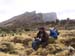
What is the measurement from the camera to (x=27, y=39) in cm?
2945

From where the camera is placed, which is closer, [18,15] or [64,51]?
[64,51]

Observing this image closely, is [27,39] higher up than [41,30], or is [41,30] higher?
[41,30]

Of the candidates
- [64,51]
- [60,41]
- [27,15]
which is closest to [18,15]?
[27,15]

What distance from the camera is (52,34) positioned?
73.2 ft

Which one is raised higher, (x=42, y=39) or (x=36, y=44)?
(x=42, y=39)

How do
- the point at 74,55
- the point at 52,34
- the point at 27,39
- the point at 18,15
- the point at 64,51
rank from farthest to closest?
the point at 18,15
the point at 27,39
the point at 52,34
the point at 64,51
the point at 74,55

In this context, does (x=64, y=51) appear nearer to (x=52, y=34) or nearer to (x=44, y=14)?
(x=52, y=34)

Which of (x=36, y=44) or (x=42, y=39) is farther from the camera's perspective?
(x=36, y=44)

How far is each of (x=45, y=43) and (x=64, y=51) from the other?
2.05m

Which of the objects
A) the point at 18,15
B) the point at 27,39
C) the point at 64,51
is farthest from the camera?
the point at 18,15

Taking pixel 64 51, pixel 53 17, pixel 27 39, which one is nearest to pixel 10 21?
pixel 53 17

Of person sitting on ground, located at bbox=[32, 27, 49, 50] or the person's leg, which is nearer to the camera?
person sitting on ground, located at bbox=[32, 27, 49, 50]

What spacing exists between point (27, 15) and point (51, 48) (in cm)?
5795

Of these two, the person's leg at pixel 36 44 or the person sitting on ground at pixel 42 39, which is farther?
the person's leg at pixel 36 44
